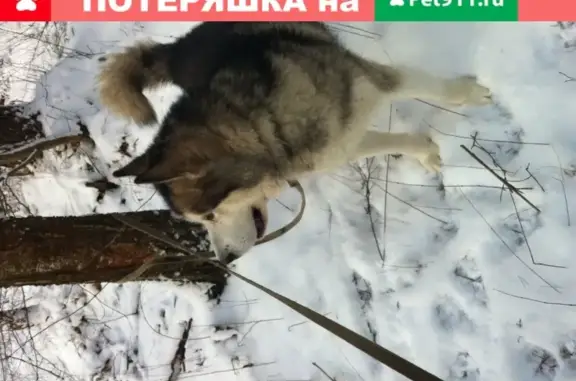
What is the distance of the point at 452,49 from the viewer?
1639 mm

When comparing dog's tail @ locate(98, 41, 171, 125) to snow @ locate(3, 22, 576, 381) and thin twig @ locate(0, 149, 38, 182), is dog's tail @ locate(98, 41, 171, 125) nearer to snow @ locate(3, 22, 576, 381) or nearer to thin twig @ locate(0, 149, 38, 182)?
snow @ locate(3, 22, 576, 381)

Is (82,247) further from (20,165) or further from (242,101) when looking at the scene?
(242,101)

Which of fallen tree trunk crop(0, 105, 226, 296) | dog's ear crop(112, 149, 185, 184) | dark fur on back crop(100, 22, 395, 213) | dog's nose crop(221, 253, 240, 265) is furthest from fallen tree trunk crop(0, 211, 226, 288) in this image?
dog's ear crop(112, 149, 185, 184)

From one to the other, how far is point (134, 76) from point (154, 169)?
1.44 feet

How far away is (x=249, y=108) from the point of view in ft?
4.52

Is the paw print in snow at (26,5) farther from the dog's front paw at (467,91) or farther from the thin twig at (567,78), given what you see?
the thin twig at (567,78)

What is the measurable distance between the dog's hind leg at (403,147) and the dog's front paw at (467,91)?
150mm

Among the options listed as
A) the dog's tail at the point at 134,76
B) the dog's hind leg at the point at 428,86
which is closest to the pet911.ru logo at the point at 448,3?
the dog's hind leg at the point at 428,86

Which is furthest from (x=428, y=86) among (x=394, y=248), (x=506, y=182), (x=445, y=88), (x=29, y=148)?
(x=29, y=148)

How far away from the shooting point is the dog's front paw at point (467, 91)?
166 centimetres

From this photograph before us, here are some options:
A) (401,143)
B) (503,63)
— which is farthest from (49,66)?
(503,63)

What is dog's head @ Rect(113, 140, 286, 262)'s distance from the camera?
131 cm

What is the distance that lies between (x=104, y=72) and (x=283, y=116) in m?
0.58

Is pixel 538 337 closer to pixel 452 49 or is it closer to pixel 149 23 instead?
pixel 452 49
